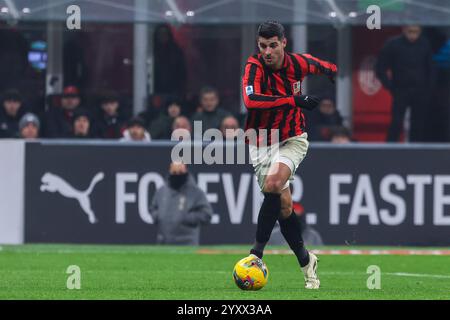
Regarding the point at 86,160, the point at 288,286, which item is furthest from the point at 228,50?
the point at 288,286

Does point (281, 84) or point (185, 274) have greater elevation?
point (281, 84)

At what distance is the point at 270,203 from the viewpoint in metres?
10.4

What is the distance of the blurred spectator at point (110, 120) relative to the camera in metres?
18.0

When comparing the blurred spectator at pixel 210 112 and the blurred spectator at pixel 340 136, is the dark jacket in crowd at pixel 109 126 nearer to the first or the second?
the blurred spectator at pixel 210 112

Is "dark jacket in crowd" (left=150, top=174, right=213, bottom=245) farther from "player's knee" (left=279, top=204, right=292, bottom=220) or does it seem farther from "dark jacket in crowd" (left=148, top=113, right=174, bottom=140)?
"player's knee" (left=279, top=204, right=292, bottom=220)

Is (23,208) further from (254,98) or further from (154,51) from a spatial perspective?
(254,98)

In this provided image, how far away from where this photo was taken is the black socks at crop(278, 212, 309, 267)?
→ 10484 mm

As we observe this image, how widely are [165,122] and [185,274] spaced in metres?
6.07

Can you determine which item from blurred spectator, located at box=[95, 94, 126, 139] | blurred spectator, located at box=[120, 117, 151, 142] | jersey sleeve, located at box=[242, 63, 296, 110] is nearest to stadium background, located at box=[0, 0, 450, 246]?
blurred spectator, located at box=[120, 117, 151, 142]

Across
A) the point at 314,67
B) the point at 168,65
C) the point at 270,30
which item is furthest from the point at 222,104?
the point at 270,30

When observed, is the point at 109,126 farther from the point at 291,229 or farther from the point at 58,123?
the point at 291,229

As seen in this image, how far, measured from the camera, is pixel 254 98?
33.7ft

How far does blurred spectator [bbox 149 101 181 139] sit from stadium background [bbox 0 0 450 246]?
Answer: 917 millimetres

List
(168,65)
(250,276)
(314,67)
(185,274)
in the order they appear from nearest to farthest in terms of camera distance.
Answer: (250,276) < (314,67) < (185,274) < (168,65)
